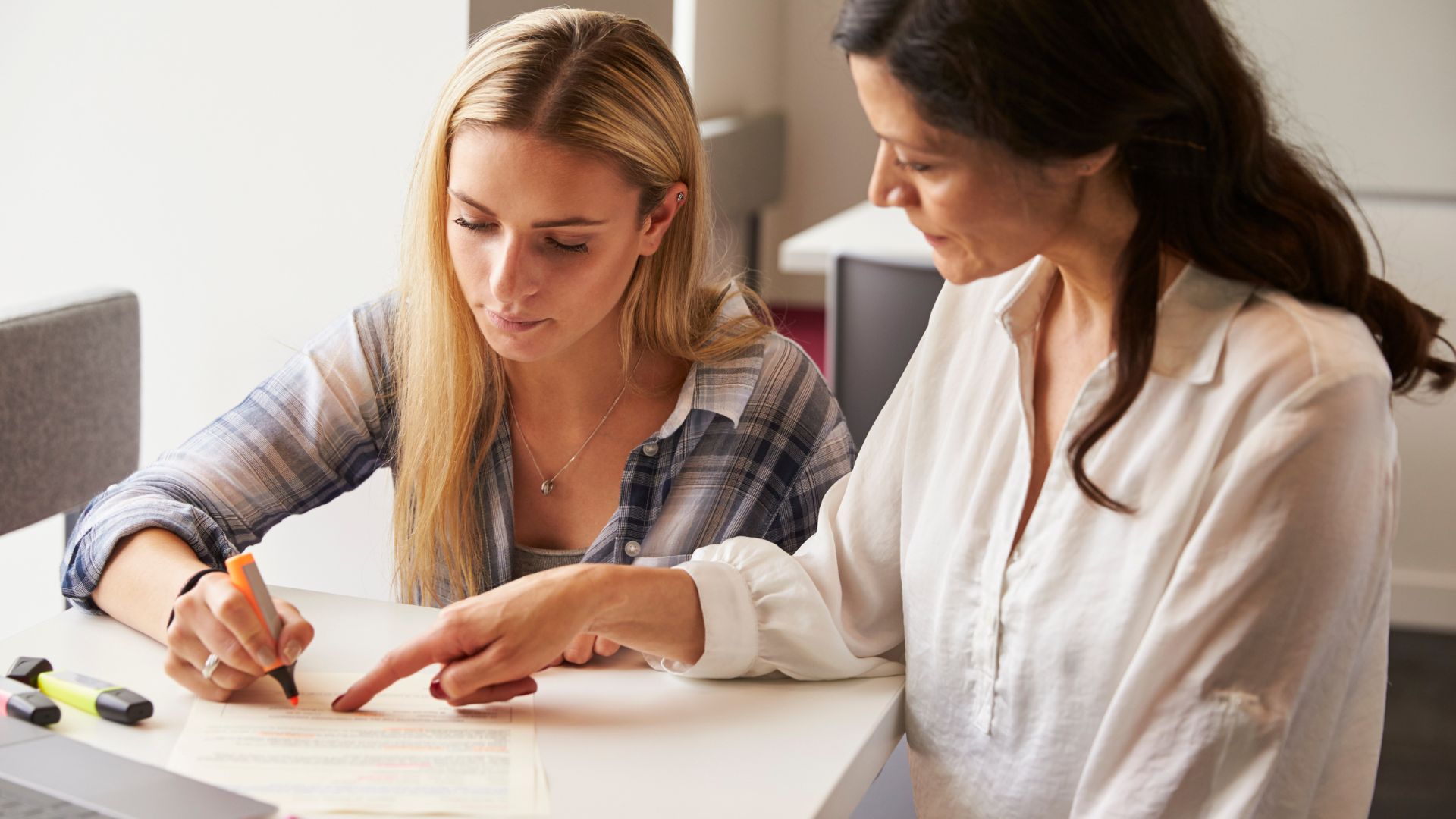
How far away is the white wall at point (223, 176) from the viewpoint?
5.55 ft

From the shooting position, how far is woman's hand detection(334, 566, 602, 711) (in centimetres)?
95

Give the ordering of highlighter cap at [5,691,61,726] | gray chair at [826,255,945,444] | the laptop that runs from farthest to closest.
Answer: gray chair at [826,255,945,444], highlighter cap at [5,691,61,726], the laptop

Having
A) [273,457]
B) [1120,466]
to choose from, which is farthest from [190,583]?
[1120,466]

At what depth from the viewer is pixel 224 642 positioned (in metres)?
0.96

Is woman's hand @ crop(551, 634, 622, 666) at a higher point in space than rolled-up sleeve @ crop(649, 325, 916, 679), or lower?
lower

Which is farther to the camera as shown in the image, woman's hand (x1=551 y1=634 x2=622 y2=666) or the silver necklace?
the silver necklace

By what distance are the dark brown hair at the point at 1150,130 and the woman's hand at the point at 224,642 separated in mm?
565

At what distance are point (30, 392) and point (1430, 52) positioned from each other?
10.3 feet

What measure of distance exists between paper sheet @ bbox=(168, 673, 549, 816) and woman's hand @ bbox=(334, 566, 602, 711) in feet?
0.06

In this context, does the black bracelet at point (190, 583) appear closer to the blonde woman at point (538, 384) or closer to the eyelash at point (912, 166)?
the blonde woman at point (538, 384)

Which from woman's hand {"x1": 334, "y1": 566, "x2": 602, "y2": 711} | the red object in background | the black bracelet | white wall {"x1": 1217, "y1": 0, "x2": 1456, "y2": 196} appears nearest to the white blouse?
woman's hand {"x1": 334, "y1": 566, "x2": 602, "y2": 711}

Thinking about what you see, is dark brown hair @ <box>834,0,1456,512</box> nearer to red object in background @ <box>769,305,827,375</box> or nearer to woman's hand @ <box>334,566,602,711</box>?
woman's hand @ <box>334,566,602,711</box>

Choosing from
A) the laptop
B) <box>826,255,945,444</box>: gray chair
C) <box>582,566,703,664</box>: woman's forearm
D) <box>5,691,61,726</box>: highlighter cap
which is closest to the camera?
the laptop

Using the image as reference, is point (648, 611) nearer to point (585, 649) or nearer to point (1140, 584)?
point (585, 649)
